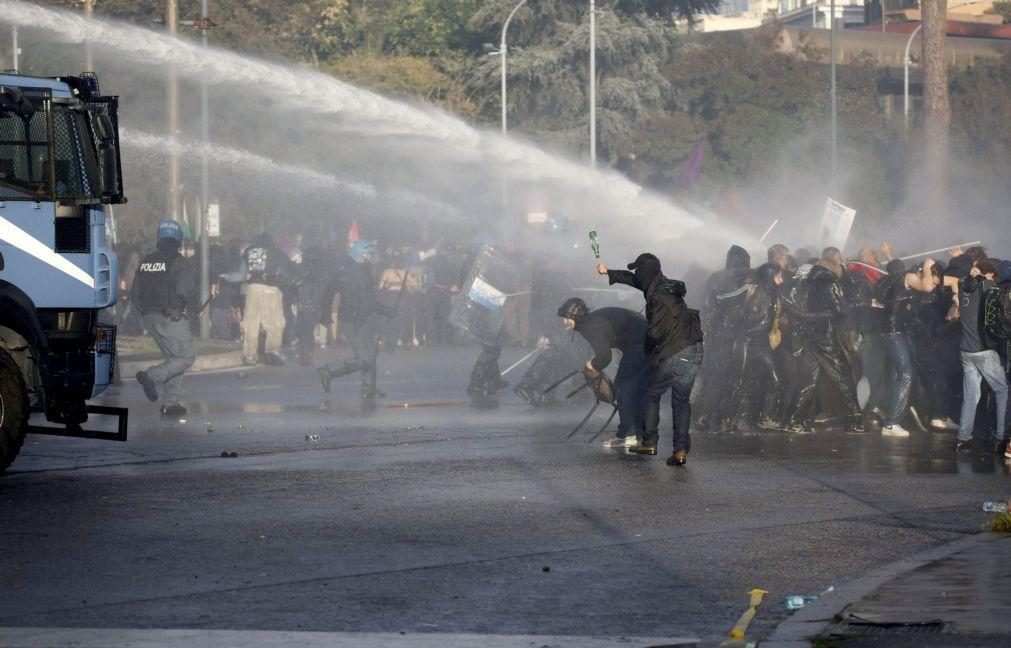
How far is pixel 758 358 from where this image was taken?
15.8 metres

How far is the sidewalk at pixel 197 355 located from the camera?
78.1ft

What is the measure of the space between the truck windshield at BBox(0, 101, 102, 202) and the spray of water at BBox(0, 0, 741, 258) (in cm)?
831

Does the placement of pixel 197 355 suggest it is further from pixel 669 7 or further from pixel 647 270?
pixel 669 7

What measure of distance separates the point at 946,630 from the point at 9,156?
24.9 ft

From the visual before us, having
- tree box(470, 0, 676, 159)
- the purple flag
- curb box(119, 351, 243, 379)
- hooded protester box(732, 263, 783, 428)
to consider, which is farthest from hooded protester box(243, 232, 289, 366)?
tree box(470, 0, 676, 159)

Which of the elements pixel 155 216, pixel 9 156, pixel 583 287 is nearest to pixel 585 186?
pixel 583 287

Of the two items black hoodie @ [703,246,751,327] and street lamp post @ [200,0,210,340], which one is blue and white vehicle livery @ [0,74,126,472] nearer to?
black hoodie @ [703,246,751,327]

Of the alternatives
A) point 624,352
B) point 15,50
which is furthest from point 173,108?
point 624,352

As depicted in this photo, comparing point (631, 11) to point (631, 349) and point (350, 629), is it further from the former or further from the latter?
point (350, 629)

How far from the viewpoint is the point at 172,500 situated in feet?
36.4

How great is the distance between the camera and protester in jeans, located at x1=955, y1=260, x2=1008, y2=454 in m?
13.7

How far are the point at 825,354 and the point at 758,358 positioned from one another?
668mm

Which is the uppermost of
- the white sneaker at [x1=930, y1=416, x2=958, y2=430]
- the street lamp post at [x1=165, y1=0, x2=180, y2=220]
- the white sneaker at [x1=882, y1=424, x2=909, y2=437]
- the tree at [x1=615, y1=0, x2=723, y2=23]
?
the tree at [x1=615, y1=0, x2=723, y2=23]

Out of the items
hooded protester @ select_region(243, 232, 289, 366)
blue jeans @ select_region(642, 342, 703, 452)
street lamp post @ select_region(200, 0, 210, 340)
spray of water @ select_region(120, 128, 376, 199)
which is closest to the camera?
blue jeans @ select_region(642, 342, 703, 452)
